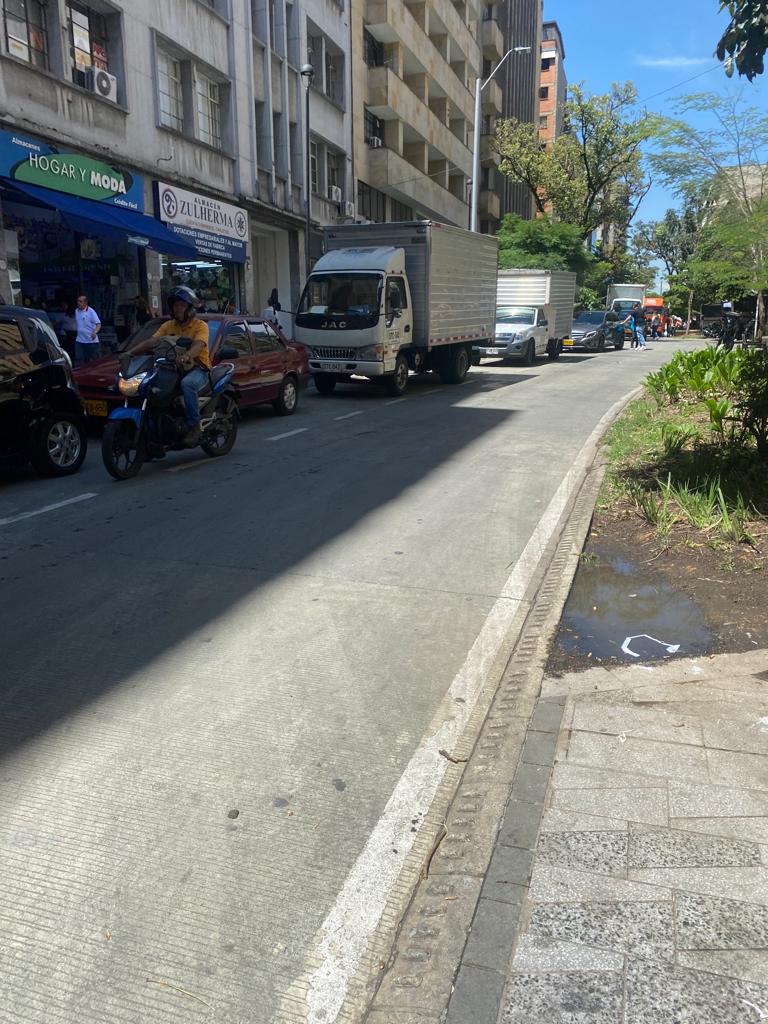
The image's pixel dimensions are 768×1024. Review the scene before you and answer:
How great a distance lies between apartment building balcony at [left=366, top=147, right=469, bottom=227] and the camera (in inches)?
1275

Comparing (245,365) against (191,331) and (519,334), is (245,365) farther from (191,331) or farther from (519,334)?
(519,334)

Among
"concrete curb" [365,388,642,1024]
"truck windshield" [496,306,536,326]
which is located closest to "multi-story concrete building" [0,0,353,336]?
"truck windshield" [496,306,536,326]

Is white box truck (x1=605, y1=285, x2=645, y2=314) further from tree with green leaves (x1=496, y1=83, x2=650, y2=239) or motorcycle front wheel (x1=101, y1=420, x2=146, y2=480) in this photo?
motorcycle front wheel (x1=101, y1=420, x2=146, y2=480)

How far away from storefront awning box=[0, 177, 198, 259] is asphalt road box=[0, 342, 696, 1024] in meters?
8.36

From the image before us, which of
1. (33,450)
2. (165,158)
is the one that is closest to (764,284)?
(33,450)

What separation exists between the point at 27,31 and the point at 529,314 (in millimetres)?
16974

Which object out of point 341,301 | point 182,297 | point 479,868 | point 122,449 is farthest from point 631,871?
point 341,301

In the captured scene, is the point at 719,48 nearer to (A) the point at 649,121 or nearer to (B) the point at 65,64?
(A) the point at 649,121

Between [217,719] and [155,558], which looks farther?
[155,558]

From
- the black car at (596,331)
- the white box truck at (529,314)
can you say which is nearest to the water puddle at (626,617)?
the white box truck at (529,314)

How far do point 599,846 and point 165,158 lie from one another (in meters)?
20.1

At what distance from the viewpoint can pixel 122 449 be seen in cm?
877

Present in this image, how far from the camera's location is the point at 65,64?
16.3 metres

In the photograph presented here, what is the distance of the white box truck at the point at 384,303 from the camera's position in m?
16.3
